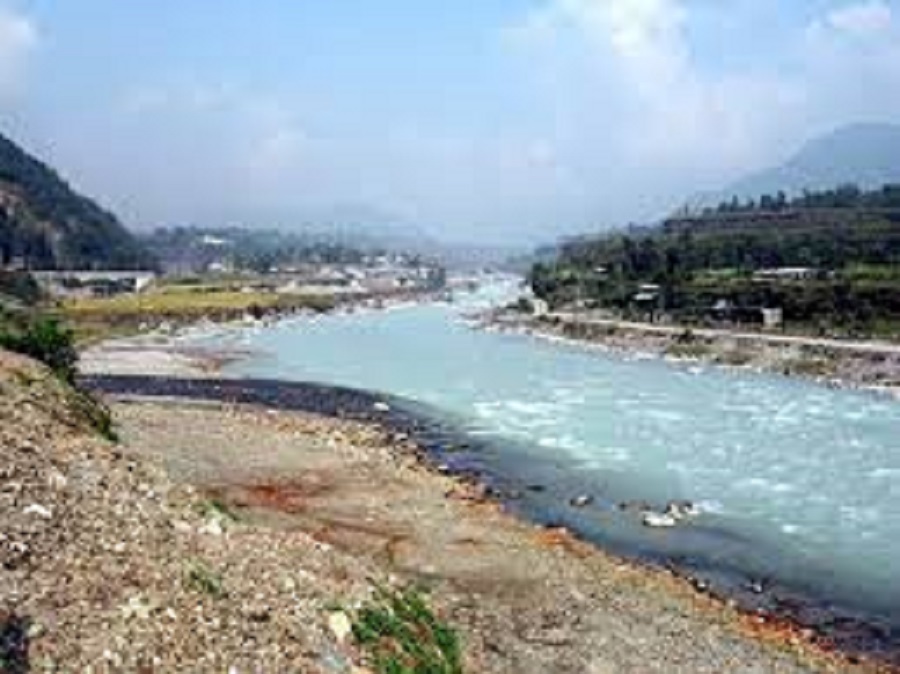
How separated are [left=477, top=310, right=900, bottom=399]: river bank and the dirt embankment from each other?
43874mm

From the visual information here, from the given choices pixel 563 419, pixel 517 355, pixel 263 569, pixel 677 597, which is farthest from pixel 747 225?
pixel 263 569

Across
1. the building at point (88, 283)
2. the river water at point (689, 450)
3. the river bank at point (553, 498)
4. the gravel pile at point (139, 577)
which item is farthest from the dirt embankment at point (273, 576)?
the building at point (88, 283)

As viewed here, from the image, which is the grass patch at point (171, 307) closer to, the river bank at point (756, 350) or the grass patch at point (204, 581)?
the river bank at point (756, 350)

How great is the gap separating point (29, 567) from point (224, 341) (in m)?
97.2

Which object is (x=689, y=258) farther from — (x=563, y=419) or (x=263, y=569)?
(x=263, y=569)

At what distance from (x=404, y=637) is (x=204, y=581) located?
3.12 m

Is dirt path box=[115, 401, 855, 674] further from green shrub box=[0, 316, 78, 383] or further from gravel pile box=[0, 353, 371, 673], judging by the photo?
gravel pile box=[0, 353, 371, 673]

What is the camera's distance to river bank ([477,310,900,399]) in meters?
77.8

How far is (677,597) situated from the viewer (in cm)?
2836

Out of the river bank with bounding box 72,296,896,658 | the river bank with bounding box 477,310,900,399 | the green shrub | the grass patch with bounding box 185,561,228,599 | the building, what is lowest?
the river bank with bounding box 477,310,900,399

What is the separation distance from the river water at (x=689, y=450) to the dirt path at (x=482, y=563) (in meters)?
3.38

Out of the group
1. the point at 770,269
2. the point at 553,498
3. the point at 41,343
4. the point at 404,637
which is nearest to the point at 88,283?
the point at 770,269

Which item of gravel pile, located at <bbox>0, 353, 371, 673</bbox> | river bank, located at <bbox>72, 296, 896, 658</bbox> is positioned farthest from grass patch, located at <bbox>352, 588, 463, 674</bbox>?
river bank, located at <bbox>72, 296, 896, 658</bbox>

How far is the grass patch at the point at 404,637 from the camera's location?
17547mm
